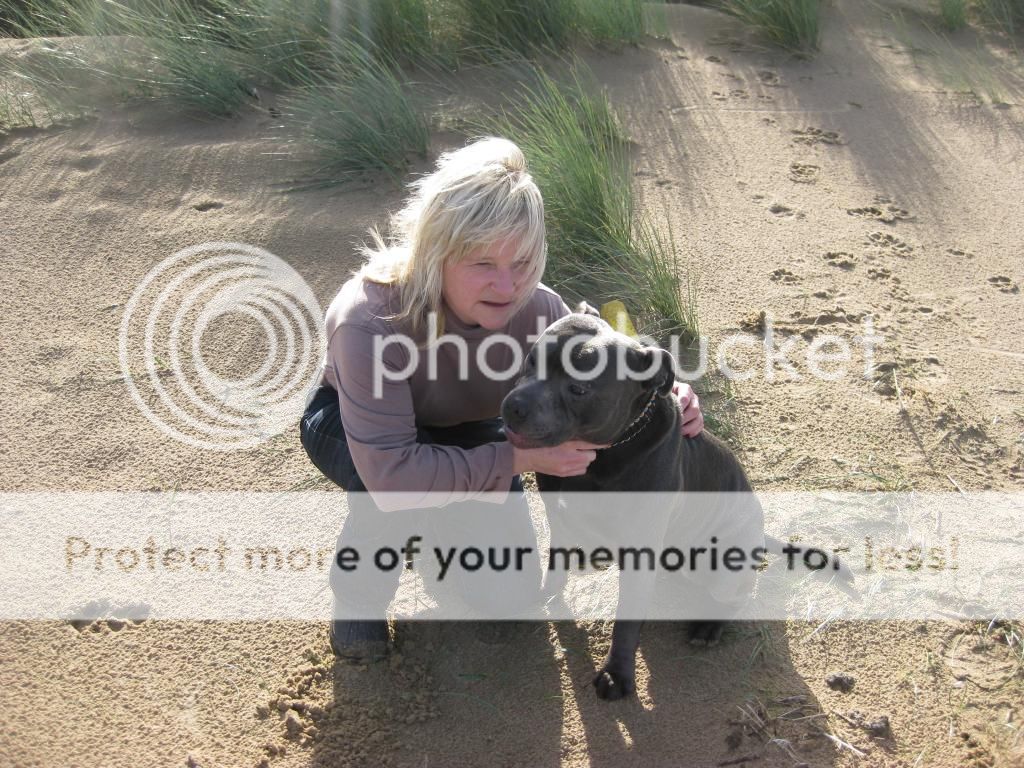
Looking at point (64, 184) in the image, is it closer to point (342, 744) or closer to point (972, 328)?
point (342, 744)

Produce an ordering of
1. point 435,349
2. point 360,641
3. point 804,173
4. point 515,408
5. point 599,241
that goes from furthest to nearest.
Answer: point 804,173, point 599,241, point 360,641, point 435,349, point 515,408

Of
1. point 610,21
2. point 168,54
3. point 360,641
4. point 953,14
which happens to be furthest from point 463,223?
point 953,14

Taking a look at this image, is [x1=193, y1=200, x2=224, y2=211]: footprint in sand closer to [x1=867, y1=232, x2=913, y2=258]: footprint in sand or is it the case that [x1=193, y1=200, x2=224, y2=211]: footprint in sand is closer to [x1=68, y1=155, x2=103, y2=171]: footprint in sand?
[x1=68, y1=155, x2=103, y2=171]: footprint in sand

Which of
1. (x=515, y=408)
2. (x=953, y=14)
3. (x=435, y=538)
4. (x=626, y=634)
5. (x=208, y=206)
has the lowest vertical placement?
(x=208, y=206)

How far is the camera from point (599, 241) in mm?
4531

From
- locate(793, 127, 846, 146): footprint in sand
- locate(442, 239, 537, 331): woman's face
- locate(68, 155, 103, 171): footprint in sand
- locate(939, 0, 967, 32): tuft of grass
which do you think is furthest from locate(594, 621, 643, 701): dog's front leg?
locate(939, 0, 967, 32): tuft of grass

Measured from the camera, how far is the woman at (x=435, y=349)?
2.57m

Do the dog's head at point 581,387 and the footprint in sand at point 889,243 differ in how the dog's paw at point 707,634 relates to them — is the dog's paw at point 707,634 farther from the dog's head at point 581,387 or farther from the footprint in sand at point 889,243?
the footprint in sand at point 889,243

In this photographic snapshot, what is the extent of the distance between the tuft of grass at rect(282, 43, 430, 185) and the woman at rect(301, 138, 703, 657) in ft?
9.08

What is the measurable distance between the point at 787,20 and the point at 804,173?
1884mm

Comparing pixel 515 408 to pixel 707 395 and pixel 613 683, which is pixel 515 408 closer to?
pixel 613 683

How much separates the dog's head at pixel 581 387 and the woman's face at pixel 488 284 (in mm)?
240

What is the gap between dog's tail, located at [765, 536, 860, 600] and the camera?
10.4 ft

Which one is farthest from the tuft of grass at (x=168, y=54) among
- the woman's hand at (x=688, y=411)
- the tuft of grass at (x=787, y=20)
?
the woman's hand at (x=688, y=411)
